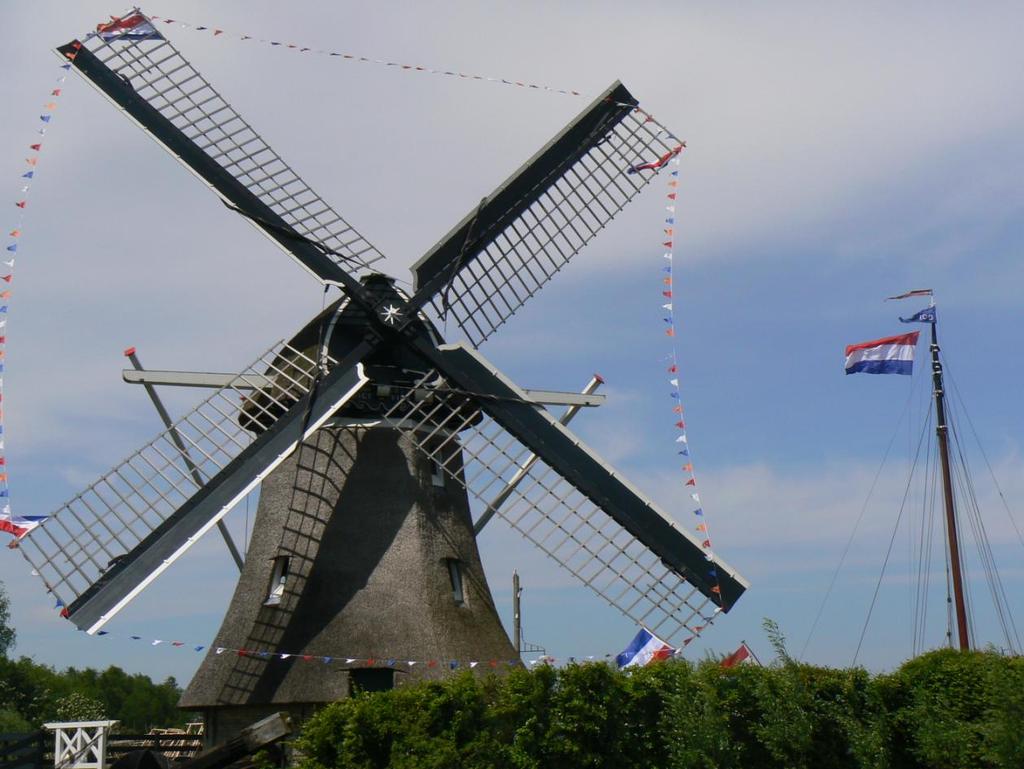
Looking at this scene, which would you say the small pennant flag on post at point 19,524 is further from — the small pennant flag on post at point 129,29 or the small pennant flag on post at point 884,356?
the small pennant flag on post at point 884,356

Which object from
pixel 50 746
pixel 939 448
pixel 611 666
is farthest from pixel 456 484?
pixel 939 448

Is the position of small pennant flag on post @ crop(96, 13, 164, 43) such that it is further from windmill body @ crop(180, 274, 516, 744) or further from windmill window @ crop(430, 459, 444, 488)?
windmill window @ crop(430, 459, 444, 488)

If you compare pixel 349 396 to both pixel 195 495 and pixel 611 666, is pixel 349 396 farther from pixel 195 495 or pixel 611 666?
pixel 611 666

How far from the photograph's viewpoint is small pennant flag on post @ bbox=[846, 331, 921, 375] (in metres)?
25.2

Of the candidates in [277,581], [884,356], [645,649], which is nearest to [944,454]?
[884,356]

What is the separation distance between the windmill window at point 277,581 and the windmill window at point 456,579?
2.37 metres

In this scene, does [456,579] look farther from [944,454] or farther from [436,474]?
[944,454]

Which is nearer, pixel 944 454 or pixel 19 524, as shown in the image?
pixel 19 524

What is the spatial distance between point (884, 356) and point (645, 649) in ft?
32.7

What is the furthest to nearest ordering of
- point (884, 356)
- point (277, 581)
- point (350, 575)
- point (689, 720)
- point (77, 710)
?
point (77, 710), point (884, 356), point (277, 581), point (350, 575), point (689, 720)

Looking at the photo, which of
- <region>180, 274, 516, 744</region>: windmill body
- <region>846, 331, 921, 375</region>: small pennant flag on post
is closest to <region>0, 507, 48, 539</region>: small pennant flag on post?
<region>180, 274, 516, 744</region>: windmill body

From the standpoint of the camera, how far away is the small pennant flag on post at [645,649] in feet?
59.9

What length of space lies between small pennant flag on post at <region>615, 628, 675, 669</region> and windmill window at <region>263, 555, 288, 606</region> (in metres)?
4.94

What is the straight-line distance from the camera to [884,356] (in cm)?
2542
